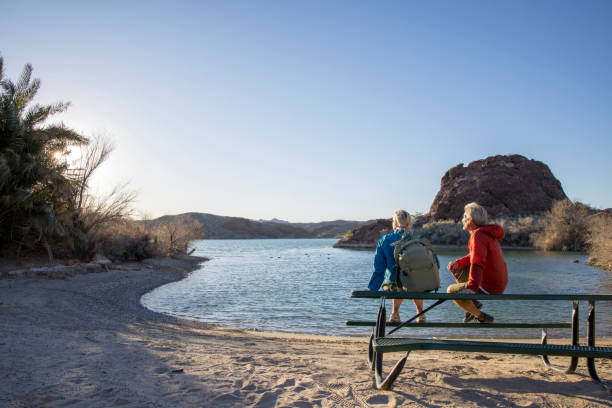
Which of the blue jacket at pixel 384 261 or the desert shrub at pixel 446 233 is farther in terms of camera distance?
the desert shrub at pixel 446 233

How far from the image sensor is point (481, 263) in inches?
179

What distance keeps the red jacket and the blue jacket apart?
2.89ft

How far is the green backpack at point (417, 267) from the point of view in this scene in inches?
183

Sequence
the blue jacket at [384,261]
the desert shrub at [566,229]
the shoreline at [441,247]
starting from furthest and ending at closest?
the shoreline at [441,247], the desert shrub at [566,229], the blue jacket at [384,261]

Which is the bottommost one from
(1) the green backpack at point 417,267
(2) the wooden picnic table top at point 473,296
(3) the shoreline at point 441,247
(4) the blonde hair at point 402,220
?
(3) the shoreline at point 441,247

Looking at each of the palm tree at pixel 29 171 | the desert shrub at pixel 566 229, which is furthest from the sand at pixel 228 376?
the desert shrub at pixel 566 229

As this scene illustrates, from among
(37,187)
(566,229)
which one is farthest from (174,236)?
(566,229)

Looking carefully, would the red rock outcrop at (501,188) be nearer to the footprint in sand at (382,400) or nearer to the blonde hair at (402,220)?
the blonde hair at (402,220)

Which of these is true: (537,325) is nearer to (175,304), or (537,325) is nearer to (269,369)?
(269,369)

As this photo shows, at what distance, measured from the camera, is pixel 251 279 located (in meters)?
22.9

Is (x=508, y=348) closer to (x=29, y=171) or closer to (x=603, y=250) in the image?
(x=29, y=171)

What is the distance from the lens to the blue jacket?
5270 millimetres

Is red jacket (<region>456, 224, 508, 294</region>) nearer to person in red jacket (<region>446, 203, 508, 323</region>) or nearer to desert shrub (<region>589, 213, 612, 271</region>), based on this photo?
person in red jacket (<region>446, 203, 508, 323</region>)

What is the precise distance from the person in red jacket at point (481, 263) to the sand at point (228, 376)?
872 millimetres
